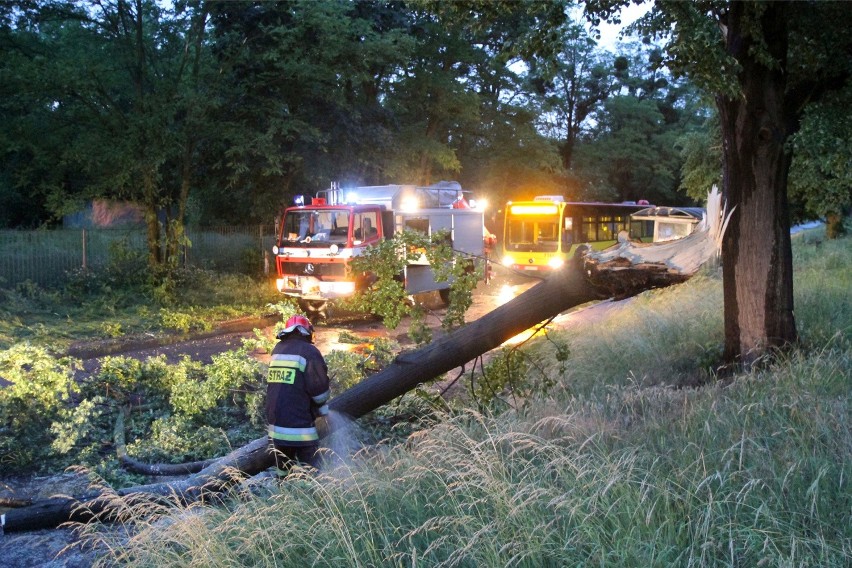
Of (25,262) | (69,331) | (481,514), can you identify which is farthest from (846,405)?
(25,262)

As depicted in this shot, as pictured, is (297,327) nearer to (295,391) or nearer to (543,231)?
(295,391)

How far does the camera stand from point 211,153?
19.8 metres

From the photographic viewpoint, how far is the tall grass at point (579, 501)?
3539 mm

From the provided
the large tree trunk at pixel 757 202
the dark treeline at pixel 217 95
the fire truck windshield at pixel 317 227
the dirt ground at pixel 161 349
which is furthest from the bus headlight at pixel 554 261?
the large tree trunk at pixel 757 202

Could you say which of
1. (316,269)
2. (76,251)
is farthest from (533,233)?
(76,251)

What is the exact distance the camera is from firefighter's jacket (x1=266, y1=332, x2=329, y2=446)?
5789 millimetres

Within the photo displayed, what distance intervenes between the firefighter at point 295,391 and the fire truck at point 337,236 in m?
9.54

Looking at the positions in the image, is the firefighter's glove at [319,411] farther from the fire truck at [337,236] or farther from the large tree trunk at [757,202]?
the fire truck at [337,236]

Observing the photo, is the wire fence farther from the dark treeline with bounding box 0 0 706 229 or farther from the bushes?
the bushes

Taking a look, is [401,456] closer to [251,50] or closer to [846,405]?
[846,405]

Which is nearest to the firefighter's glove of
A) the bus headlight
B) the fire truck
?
the fire truck

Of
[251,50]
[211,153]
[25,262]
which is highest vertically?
[251,50]

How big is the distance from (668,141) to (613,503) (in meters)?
42.2

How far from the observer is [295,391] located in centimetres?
580
